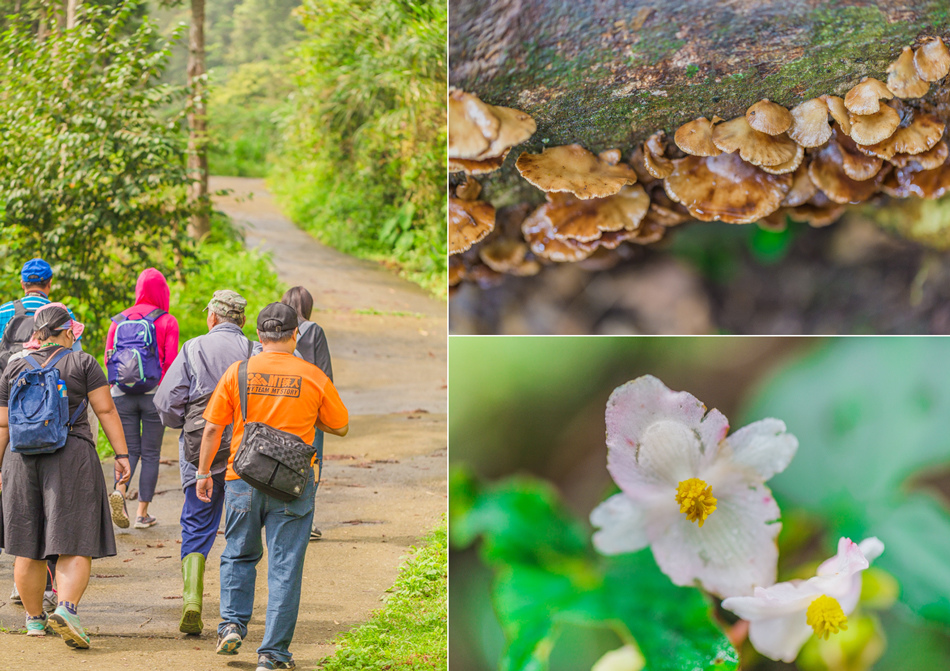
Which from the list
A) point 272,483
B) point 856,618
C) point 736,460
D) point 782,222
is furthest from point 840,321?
point 272,483

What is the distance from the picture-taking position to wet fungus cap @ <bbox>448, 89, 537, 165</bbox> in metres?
1.90

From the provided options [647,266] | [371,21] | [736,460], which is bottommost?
[736,460]

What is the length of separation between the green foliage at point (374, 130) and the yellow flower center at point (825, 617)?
40.2 ft

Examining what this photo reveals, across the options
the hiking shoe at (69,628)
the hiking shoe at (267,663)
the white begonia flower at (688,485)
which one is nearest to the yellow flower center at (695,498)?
the white begonia flower at (688,485)

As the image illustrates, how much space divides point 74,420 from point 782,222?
2.91m

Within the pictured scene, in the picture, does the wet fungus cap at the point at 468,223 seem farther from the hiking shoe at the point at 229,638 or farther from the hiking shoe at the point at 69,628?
the hiking shoe at the point at 69,628

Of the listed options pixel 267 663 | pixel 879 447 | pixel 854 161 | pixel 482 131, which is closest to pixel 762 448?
pixel 879 447

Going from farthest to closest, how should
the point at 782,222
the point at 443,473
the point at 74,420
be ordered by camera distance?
the point at 443,473
the point at 74,420
the point at 782,222

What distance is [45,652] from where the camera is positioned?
127 inches

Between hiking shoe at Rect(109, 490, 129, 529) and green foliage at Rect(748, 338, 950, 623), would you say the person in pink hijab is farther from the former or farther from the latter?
green foliage at Rect(748, 338, 950, 623)

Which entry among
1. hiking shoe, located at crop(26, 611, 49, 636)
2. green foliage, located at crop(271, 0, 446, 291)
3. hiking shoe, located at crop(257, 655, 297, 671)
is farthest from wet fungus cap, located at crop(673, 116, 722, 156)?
green foliage, located at crop(271, 0, 446, 291)

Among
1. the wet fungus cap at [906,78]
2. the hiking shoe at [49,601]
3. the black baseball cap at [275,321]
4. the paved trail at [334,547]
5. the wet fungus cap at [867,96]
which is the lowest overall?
the paved trail at [334,547]

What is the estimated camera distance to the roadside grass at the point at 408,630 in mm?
3229

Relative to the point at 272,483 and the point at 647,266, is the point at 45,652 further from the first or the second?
the point at 647,266
